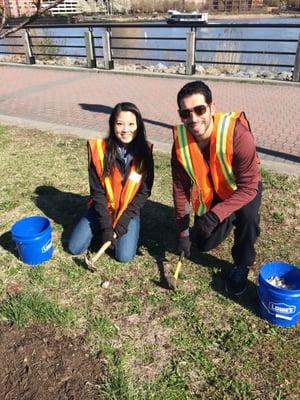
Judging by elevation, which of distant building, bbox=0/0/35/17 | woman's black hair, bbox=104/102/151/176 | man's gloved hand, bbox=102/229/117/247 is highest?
distant building, bbox=0/0/35/17

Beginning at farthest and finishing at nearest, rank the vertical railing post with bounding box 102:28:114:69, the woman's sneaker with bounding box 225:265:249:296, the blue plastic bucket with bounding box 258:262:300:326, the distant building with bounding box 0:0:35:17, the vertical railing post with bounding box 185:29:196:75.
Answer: the vertical railing post with bounding box 102:28:114:69, the vertical railing post with bounding box 185:29:196:75, the woman's sneaker with bounding box 225:265:249:296, the blue plastic bucket with bounding box 258:262:300:326, the distant building with bounding box 0:0:35:17

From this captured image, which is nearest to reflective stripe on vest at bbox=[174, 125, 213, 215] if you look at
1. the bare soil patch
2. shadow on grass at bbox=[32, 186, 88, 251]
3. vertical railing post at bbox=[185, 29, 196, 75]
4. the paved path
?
the bare soil patch

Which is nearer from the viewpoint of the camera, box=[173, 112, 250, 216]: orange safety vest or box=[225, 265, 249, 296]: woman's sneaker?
box=[173, 112, 250, 216]: orange safety vest

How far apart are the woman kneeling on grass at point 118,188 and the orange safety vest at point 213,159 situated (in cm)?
52

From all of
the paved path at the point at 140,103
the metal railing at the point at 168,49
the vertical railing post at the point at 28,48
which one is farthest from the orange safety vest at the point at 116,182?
the vertical railing post at the point at 28,48

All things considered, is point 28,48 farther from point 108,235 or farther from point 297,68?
point 108,235

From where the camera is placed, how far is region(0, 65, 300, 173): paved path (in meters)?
6.13

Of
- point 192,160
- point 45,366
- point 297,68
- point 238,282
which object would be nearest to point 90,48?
point 297,68

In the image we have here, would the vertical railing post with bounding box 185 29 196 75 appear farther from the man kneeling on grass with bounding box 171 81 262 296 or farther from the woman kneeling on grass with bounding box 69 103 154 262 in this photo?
the man kneeling on grass with bounding box 171 81 262 296

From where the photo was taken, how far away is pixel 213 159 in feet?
8.87

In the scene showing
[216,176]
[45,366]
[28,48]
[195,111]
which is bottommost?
[28,48]

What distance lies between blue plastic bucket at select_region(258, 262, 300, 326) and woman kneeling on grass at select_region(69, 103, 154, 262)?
112 centimetres

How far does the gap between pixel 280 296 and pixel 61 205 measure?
2553 mm

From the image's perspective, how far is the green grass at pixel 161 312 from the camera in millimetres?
2270
